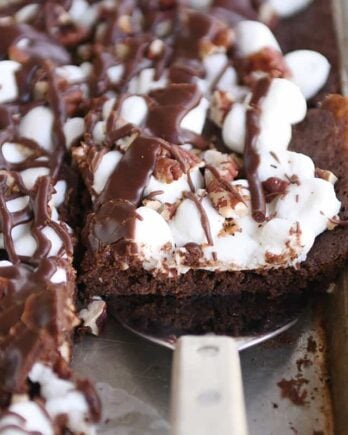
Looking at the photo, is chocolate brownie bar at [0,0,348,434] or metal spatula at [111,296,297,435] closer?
metal spatula at [111,296,297,435]

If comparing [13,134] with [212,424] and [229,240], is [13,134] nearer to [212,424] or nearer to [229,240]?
[229,240]

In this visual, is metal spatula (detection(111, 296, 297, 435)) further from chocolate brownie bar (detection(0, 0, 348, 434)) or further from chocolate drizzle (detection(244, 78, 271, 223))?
chocolate drizzle (detection(244, 78, 271, 223))

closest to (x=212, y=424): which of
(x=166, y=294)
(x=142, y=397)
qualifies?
(x=142, y=397)

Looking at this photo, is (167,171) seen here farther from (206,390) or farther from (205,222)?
(206,390)

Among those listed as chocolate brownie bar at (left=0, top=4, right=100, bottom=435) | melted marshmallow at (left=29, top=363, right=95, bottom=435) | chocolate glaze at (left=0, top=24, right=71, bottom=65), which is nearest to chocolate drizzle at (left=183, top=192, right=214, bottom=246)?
chocolate brownie bar at (left=0, top=4, right=100, bottom=435)

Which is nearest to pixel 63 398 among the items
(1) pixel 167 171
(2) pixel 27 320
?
(2) pixel 27 320

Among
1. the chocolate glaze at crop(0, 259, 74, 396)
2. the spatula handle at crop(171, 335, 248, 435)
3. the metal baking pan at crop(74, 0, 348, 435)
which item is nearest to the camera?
the spatula handle at crop(171, 335, 248, 435)

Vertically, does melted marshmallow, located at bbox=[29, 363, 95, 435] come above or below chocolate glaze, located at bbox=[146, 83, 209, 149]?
below
